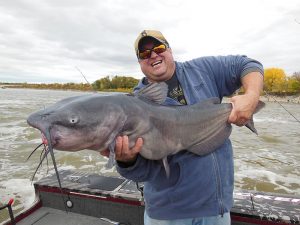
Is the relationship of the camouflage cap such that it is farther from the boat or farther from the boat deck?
the boat deck

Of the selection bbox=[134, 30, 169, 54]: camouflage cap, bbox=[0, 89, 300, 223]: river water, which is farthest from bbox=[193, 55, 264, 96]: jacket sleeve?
bbox=[0, 89, 300, 223]: river water

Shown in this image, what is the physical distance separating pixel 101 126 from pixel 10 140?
15.3 meters

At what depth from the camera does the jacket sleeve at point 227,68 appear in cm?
298

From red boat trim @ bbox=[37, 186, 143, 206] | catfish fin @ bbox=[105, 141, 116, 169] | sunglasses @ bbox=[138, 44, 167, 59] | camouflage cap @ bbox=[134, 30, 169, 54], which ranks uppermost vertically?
camouflage cap @ bbox=[134, 30, 169, 54]

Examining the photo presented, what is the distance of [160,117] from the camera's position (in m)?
2.51

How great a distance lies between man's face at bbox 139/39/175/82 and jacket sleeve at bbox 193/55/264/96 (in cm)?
32

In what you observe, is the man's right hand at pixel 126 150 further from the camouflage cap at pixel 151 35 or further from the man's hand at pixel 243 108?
the camouflage cap at pixel 151 35

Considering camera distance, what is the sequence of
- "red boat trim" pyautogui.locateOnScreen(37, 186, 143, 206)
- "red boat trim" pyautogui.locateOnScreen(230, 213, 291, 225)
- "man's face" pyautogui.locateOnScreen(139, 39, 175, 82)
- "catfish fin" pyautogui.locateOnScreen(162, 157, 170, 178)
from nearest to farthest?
"catfish fin" pyautogui.locateOnScreen(162, 157, 170, 178)
"man's face" pyautogui.locateOnScreen(139, 39, 175, 82)
"red boat trim" pyautogui.locateOnScreen(230, 213, 291, 225)
"red boat trim" pyautogui.locateOnScreen(37, 186, 143, 206)

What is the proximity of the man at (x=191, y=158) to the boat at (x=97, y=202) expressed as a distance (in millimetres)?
1154

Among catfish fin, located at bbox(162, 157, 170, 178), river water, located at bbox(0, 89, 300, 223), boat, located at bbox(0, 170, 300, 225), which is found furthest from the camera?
river water, located at bbox(0, 89, 300, 223)

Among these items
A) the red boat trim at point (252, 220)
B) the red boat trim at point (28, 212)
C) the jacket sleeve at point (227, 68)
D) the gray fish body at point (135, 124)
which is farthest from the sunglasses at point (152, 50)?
the red boat trim at point (28, 212)

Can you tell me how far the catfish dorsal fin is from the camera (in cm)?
255

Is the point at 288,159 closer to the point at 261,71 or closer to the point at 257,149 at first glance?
the point at 257,149

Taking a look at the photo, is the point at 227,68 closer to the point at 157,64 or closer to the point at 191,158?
the point at 157,64
